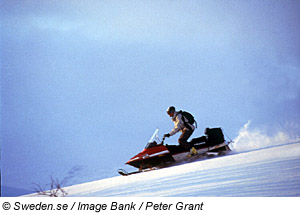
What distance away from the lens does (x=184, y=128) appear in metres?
4.41

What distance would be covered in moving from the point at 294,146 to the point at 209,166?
1.31 m

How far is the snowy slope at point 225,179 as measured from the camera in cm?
277

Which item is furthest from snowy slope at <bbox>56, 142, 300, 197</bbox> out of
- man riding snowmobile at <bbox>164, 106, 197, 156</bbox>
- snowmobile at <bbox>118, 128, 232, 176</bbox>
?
man riding snowmobile at <bbox>164, 106, 197, 156</bbox>

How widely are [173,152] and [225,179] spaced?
1.25m

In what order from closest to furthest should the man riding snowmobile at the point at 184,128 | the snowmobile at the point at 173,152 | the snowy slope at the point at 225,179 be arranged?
the snowy slope at the point at 225,179 → the snowmobile at the point at 173,152 → the man riding snowmobile at the point at 184,128

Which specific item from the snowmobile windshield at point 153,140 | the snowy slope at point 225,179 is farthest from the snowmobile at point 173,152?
the snowy slope at point 225,179

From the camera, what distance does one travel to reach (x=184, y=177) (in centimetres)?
354

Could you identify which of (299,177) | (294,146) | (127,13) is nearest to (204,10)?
(127,13)

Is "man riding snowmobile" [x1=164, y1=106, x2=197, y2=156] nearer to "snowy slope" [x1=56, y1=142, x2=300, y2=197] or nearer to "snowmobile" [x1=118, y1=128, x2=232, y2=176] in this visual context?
Answer: "snowmobile" [x1=118, y1=128, x2=232, y2=176]

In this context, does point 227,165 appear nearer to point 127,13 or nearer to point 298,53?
point 298,53

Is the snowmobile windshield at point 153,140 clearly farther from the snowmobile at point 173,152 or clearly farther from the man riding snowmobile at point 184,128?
the man riding snowmobile at point 184,128

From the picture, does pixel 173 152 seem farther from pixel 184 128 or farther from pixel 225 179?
pixel 225 179

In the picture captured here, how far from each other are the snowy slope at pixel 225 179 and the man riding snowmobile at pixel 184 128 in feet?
0.99

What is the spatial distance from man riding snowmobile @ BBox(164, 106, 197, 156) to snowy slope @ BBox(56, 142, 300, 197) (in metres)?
0.30
